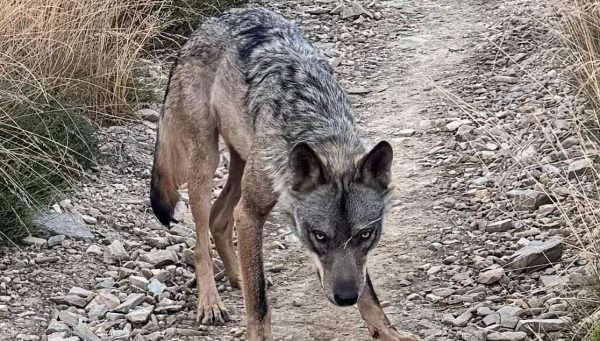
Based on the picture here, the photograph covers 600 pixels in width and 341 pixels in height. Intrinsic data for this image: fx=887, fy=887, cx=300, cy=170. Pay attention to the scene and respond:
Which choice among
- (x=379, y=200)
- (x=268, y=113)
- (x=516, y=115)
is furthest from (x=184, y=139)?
(x=516, y=115)

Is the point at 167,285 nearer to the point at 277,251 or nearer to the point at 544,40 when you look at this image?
the point at 277,251

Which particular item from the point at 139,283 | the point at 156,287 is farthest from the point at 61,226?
the point at 156,287

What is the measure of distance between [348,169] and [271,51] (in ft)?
4.10

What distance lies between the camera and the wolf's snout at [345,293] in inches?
167

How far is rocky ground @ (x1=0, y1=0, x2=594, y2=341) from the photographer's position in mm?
5074

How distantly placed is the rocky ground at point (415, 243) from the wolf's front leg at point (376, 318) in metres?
0.20

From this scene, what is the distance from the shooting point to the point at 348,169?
15.0 feet

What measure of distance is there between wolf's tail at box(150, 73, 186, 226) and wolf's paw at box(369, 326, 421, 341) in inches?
63.6

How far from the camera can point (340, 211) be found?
4387 mm

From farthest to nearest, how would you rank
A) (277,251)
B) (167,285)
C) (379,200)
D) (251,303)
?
(277,251) → (167,285) → (251,303) → (379,200)

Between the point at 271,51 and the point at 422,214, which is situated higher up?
the point at 271,51

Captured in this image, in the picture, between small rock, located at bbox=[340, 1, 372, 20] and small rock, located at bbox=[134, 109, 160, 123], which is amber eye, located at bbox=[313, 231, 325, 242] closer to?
small rock, located at bbox=[134, 109, 160, 123]

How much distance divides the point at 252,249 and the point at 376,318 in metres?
0.78

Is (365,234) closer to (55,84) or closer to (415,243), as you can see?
(415,243)
